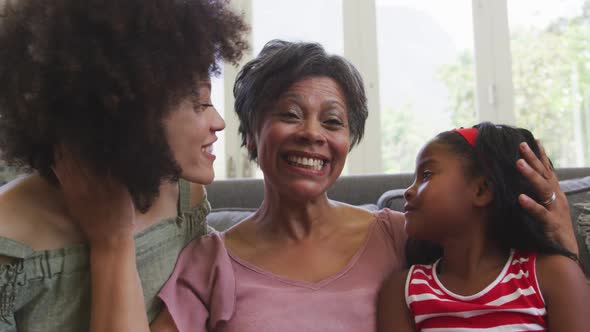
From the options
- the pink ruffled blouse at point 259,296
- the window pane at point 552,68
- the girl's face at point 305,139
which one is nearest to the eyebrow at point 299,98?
the girl's face at point 305,139

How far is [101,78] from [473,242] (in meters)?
0.98

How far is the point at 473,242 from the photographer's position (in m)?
1.35

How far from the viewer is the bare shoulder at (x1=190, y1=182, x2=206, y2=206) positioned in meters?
1.38

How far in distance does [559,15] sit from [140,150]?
339 centimetres

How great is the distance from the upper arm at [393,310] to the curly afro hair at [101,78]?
2.18 ft

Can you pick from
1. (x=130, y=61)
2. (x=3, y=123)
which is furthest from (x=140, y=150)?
(x=3, y=123)

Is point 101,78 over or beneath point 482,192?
over

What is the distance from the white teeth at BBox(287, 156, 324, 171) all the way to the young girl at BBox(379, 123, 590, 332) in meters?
0.25

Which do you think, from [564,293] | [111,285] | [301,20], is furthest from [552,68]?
[111,285]

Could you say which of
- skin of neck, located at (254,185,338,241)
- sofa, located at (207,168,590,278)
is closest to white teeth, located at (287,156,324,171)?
skin of neck, located at (254,185,338,241)

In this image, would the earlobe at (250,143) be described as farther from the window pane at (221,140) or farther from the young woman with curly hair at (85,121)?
the window pane at (221,140)

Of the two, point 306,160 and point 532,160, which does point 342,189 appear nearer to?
point 306,160

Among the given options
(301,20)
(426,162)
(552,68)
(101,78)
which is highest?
(301,20)

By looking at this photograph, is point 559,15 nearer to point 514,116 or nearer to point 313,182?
point 514,116
